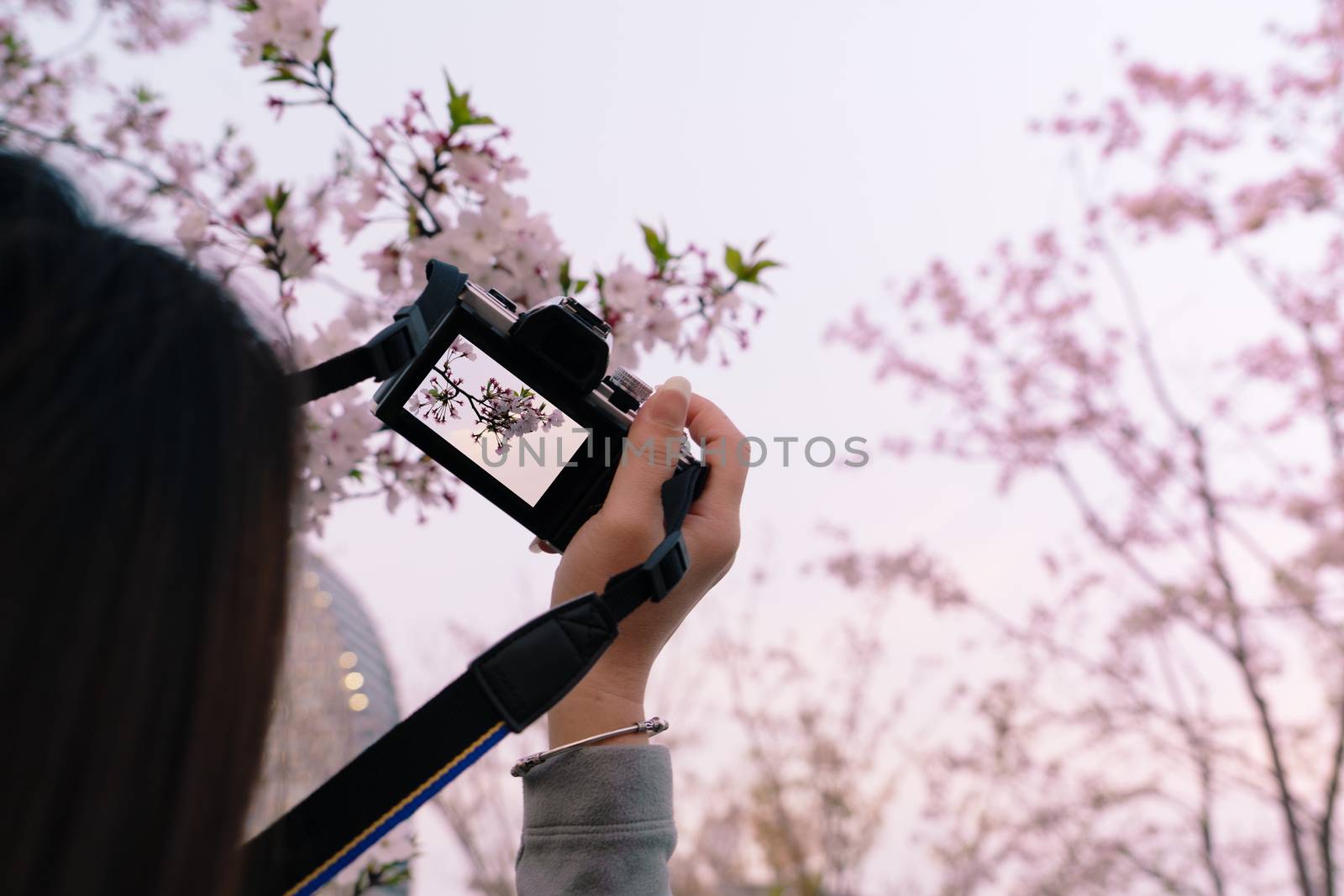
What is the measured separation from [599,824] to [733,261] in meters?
1.21

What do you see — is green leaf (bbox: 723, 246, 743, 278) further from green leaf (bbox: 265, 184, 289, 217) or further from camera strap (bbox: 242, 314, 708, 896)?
camera strap (bbox: 242, 314, 708, 896)

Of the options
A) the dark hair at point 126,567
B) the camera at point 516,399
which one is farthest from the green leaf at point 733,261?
the dark hair at point 126,567

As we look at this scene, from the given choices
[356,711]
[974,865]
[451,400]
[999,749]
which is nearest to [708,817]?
[974,865]

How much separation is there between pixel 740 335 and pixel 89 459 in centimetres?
143

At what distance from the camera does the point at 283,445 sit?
583 millimetres

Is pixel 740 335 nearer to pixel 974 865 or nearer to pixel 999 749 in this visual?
pixel 999 749

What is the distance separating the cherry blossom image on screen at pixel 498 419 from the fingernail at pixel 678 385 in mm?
177

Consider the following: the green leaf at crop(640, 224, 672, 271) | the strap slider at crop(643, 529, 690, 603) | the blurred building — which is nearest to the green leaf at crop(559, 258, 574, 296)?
the green leaf at crop(640, 224, 672, 271)

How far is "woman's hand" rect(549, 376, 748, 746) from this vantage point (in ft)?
3.04

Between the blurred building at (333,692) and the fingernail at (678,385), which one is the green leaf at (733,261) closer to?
the fingernail at (678,385)

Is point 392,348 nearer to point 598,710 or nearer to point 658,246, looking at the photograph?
point 598,710

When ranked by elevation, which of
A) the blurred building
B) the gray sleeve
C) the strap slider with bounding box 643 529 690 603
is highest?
the blurred building

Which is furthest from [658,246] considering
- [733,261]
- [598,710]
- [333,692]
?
[333,692]

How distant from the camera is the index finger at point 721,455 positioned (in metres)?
1.04
